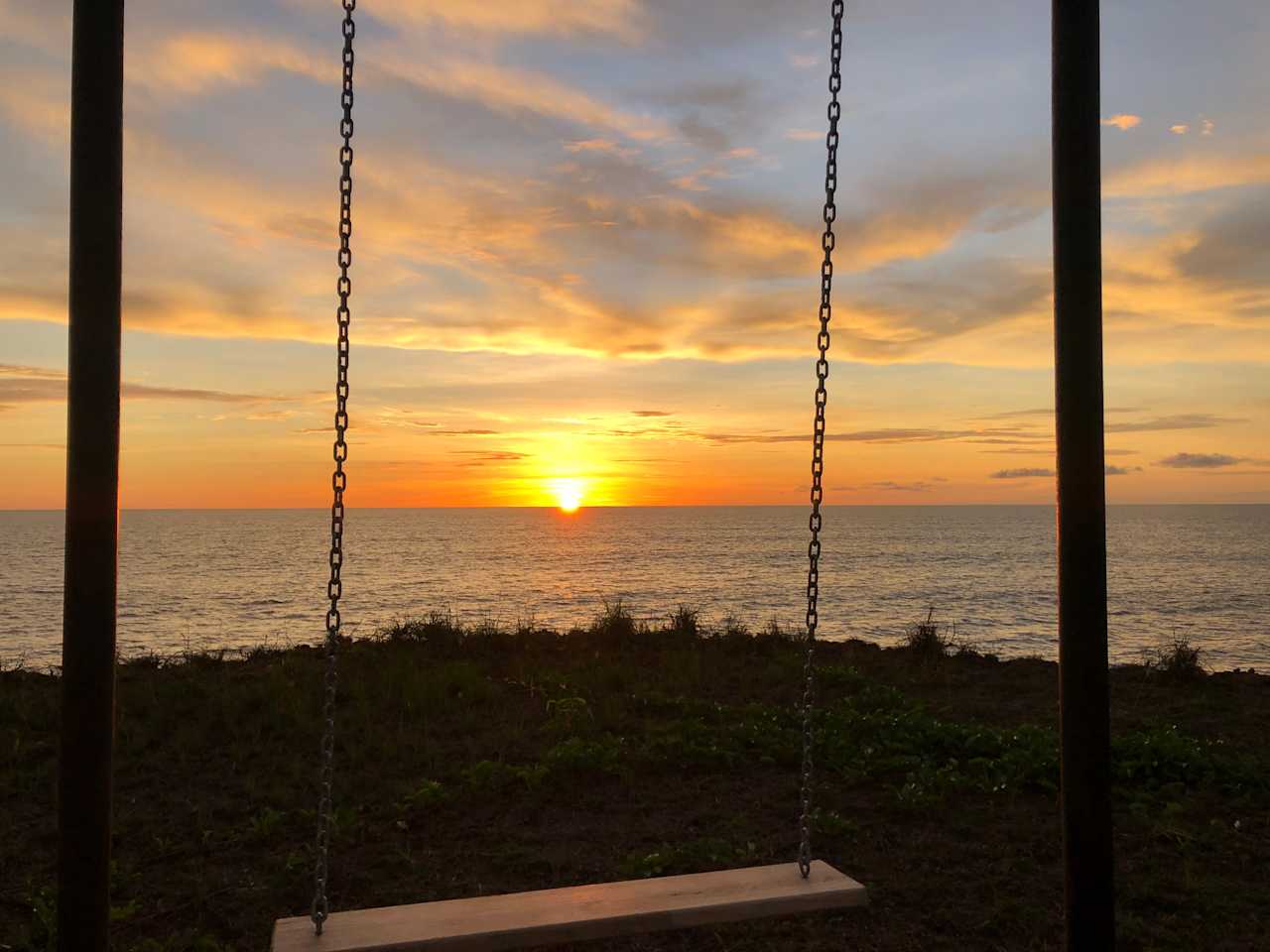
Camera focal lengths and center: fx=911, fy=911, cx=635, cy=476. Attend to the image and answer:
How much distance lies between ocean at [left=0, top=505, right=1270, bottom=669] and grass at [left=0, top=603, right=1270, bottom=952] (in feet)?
29.5

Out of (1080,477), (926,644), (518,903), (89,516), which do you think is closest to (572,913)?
(518,903)

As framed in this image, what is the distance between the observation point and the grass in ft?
13.1

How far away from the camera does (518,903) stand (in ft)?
9.55

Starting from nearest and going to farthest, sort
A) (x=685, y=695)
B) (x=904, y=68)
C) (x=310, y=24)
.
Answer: (x=310, y=24), (x=904, y=68), (x=685, y=695)

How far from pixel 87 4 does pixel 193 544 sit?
78638 mm

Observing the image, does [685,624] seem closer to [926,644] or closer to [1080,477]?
[926,644]

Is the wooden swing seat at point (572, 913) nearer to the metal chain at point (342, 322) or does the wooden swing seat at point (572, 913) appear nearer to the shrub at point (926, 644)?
the metal chain at point (342, 322)

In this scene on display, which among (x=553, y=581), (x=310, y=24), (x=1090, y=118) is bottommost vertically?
(x=553, y=581)

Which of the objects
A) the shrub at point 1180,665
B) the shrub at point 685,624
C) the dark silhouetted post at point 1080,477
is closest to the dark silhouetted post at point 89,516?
the dark silhouetted post at point 1080,477

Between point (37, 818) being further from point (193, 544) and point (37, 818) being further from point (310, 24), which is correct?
point (193, 544)

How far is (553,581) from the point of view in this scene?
46.6m

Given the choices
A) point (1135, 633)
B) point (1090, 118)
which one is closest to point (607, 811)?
point (1090, 118)

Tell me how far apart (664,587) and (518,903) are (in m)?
39.8

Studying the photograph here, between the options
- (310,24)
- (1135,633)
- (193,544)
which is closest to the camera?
(310,24)
